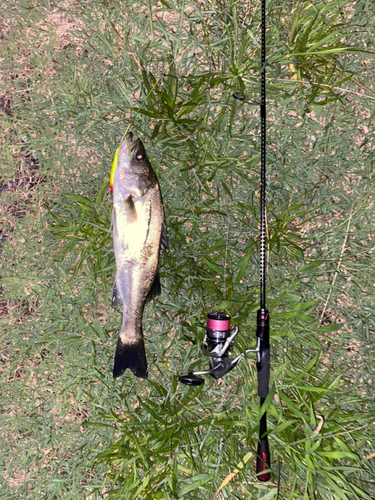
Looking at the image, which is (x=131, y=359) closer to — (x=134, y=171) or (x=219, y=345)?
(x=219, y=345)

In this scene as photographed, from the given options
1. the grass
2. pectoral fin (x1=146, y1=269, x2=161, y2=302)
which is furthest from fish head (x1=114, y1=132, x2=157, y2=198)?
pectoral fin (x1=146, y1=269, x2=161, y2=302)

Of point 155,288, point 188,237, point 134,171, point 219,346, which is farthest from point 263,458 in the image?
point 134,171

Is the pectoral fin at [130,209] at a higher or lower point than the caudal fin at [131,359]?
higher

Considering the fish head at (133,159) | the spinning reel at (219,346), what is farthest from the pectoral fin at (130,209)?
the spinning reel at (219,346)

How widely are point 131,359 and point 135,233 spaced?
0.87 metres

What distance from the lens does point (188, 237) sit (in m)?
2.29

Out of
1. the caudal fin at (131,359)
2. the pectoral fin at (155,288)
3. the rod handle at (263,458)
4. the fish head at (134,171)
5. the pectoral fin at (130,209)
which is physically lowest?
the rod handle at (263,458)

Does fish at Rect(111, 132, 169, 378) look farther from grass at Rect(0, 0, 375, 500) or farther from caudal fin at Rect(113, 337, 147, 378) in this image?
grass at Rect(0, 0, 375, 500)

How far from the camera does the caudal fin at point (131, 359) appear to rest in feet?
6.97

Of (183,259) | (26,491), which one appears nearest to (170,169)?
(183,259)

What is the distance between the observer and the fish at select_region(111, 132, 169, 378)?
189 centimetres

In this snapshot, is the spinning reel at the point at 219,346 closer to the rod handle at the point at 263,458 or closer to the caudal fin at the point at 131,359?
the caudal fin at the point at 131,359

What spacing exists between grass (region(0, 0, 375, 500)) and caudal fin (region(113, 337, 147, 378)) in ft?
0.53

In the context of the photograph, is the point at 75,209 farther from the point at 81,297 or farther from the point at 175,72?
the point at 175,72
